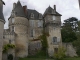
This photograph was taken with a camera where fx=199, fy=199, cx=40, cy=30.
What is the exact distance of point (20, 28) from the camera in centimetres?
4666

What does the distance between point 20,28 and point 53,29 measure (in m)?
8.03

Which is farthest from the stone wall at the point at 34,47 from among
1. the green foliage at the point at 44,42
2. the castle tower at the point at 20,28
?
the castle tower at the point at 20,28

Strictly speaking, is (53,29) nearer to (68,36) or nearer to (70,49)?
(70,49)

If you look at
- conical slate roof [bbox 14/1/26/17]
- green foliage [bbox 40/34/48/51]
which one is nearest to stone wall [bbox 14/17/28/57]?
conical slate roof [bbox 14/1/26/17]

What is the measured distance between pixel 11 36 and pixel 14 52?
3583 millimetres

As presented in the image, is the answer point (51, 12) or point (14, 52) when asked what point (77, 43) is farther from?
point (14, 52)

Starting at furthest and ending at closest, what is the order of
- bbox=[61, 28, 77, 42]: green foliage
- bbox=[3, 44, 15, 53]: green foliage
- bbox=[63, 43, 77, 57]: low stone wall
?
bbox=[61, 28, 77, 42]: green foliage < bbox=[63, 43, 77, 57]: low stone wall < bbox=[3, 44, 15, 53]: green foliage

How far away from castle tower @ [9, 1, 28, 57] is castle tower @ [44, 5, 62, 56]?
17.7ft

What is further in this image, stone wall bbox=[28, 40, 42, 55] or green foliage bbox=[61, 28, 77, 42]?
green foliage bbox=[61, 28, 77, 42]

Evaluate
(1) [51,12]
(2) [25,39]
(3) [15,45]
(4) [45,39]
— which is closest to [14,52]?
(3) [15,45]

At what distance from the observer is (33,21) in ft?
164

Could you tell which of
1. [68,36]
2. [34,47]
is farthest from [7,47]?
[68,36]

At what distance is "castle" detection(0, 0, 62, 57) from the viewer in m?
45.2

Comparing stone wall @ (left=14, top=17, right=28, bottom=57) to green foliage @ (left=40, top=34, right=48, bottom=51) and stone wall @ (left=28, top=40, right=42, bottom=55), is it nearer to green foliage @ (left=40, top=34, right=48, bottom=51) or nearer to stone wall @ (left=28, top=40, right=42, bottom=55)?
stone wall @ (left=28, top=40, right=42, bottom=55)
